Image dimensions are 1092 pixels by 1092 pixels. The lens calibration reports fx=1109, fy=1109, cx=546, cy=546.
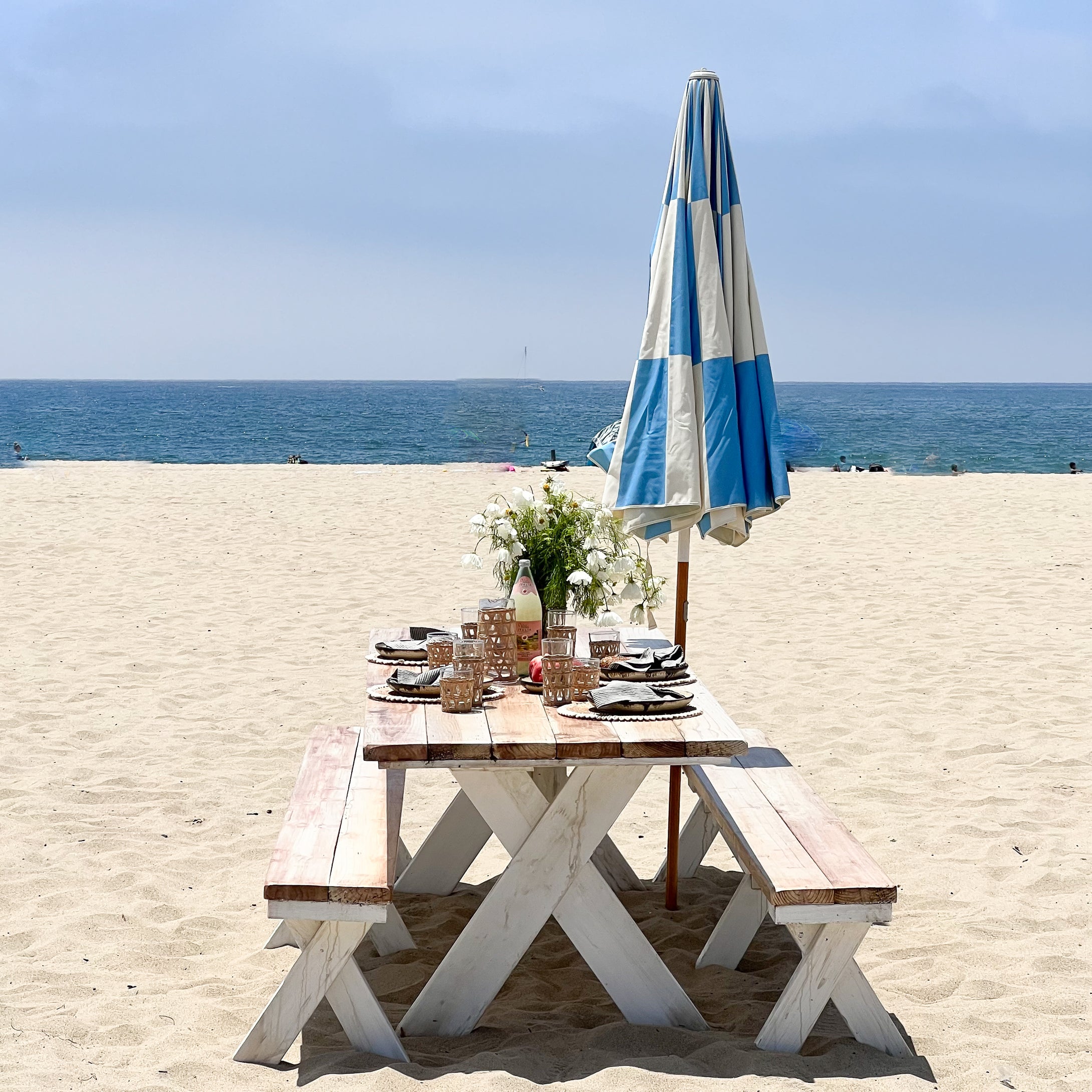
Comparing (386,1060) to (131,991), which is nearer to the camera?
(386,1060)

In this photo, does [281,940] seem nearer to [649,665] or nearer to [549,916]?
[549,916]

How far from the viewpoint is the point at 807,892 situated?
242cm

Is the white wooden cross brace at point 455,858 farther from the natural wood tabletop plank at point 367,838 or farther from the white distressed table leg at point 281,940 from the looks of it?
the white distressed table leg at point 281,940

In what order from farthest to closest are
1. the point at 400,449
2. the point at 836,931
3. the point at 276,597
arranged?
the point at 400,449
the point at 276,597
the point at 836,931

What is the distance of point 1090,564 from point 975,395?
4804 inches

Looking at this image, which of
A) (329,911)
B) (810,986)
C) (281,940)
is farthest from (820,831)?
(281,940)

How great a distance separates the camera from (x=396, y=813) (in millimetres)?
3248

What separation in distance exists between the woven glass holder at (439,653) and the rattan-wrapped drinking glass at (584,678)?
0.38 m

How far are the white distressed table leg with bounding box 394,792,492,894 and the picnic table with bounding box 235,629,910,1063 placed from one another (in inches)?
19.9

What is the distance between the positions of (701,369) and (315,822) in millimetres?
1735

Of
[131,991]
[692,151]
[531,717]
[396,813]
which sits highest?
[692,151]

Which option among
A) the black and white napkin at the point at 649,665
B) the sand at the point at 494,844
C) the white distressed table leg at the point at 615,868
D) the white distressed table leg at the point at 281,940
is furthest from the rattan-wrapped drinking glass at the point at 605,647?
the white distressed table leg at the point at 281,940

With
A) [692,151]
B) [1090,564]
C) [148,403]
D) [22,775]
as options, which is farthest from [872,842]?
[148,403]

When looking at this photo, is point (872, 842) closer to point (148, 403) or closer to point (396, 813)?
point (396, 813)
